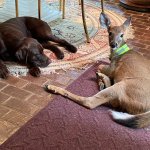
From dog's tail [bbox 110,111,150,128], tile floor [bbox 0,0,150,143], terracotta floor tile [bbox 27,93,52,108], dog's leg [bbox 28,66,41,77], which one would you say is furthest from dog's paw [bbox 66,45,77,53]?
dog's tail [bbox 110,111,150,128]

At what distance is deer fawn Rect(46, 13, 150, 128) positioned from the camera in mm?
2090

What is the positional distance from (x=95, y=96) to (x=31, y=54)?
29.3 inches

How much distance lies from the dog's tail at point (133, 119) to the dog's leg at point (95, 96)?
13cm

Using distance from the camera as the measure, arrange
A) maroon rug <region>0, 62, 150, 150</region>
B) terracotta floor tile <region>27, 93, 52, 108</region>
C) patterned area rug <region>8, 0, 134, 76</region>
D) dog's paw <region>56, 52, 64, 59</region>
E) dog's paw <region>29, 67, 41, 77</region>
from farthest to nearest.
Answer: dog's paw <region>56, 52, 64, 59</region>, patterned area rug <region>8, 0, 134, 76</region>, dog's paw <region>29, 67, 41, 77</region>, terracotta floor tile <region>27, 93, 52, 108</region>, maroon rug <region>0, 62, 150, 150</region>

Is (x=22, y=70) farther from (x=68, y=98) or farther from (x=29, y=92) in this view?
(x=68, y=98)

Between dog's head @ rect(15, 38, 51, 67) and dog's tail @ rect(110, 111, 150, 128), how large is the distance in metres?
0.88

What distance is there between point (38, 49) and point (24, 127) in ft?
2.91

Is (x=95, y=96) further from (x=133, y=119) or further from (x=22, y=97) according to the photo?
(x=22, y=97)

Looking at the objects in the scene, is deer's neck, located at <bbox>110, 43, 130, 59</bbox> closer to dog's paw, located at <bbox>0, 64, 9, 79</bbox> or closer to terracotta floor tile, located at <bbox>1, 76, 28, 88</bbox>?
terracotta floor tile, located at <bbox>1, 76, 28, 88</bbox>

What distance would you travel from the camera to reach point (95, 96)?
2.21 metres

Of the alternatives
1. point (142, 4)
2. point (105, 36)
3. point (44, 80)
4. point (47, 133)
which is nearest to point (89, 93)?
point (44, 80)

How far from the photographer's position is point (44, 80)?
8.45ft

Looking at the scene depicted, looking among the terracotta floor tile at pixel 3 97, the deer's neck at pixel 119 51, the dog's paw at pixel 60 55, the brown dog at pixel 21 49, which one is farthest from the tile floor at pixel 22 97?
the deer's neck at pixel 119 51

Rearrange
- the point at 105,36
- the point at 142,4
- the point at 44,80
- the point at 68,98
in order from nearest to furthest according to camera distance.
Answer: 1. the point at 68,98
2. the point at 44,80
3. the point at 105,36
4. the point at 142,4
